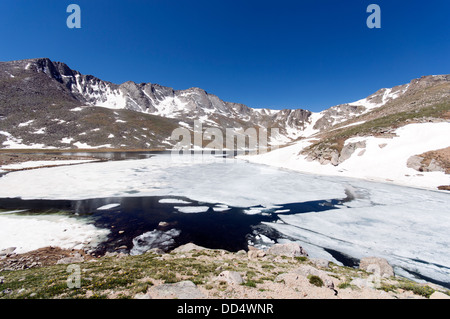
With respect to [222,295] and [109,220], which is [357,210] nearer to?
[222,295]

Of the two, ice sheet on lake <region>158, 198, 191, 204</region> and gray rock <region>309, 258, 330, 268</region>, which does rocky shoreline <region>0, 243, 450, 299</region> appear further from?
ice sheet on lake <region>158, 198, 191, 204</region>

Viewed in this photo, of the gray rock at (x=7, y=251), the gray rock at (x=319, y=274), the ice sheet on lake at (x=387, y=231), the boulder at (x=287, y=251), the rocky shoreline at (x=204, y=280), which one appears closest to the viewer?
the rocky shoreline at (x=204, y=280)

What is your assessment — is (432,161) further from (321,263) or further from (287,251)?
(287,251)

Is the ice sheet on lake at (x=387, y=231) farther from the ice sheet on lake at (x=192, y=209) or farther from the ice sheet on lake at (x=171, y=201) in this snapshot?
the ice sheet on lake at (x=171, y=201)

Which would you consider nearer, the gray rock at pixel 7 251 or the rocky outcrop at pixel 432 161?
the gray rock at pixel 7 251

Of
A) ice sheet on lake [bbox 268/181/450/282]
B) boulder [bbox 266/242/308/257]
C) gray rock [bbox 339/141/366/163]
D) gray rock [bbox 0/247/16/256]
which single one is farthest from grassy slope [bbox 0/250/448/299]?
gray rock [bbox 339/141/366/163]

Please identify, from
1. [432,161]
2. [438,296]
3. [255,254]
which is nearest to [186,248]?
[255,254]

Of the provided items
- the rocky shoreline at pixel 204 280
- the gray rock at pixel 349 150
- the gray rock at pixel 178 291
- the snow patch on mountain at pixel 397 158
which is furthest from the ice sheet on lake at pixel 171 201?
the gray rock at pixel 349 150
